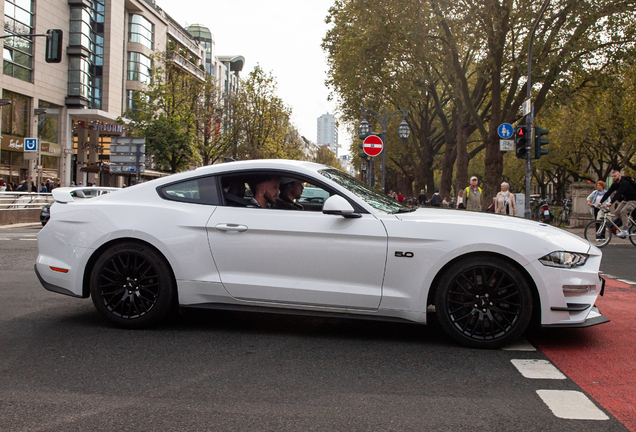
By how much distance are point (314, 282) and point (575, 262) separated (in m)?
1.93

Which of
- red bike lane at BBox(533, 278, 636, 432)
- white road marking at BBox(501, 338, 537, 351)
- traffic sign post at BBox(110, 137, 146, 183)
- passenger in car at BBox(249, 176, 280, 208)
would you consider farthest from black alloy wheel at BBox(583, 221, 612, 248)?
traffic sign post at BBox(110, 137, 146, 183)

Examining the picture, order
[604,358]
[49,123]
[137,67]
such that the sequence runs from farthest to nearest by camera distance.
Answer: [137,67]
[49,123]
[604,358]

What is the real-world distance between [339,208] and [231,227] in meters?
0.91

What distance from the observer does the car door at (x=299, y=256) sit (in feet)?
15.6

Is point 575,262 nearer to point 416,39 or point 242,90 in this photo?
point 416,39

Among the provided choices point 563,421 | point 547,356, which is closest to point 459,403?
point 563,421

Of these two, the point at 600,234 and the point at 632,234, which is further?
the point at 600,234

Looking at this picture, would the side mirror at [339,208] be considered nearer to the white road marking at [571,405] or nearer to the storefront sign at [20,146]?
the white road marking at [571,405]

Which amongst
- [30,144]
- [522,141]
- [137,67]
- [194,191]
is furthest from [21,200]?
[137,67]

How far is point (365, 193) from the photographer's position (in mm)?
5258

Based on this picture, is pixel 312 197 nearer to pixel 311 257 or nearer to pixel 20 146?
pixel 311 257

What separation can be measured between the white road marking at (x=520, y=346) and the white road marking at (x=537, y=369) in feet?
1.06

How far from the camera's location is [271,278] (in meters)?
Result: 4.91

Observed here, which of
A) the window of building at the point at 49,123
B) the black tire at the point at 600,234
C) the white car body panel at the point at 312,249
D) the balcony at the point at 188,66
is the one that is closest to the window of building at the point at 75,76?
the window of building at the point at 49,123
